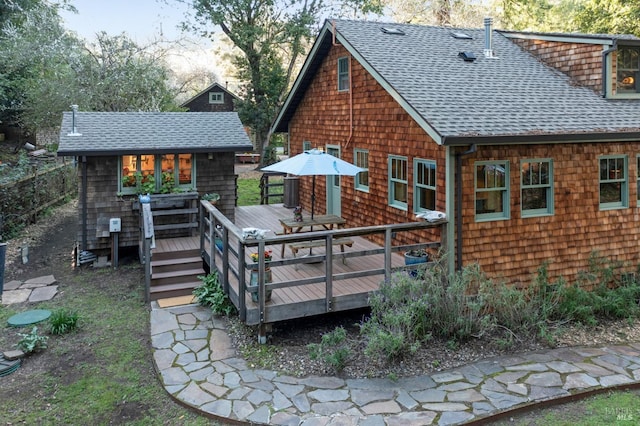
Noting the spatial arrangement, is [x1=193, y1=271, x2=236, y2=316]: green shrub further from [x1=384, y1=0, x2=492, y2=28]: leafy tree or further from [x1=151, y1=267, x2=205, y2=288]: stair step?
[x1=384, y1=0, x2=492, y2=28]: leafy tree

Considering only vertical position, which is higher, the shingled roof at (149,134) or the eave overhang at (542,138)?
the shingled roof at (149,134)

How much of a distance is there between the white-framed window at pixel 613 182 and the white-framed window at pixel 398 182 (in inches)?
132

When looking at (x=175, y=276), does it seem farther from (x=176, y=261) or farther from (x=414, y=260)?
(x=414, y=260)

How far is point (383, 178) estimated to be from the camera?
395 inches

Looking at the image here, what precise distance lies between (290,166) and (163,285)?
10.1 ft

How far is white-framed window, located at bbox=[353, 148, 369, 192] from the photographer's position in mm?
10852

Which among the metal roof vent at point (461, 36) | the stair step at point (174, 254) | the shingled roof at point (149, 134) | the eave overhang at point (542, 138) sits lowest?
the stair step at point (174, 254)

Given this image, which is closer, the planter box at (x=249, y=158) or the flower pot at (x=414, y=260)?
the flower pot at (x=414, y=260)

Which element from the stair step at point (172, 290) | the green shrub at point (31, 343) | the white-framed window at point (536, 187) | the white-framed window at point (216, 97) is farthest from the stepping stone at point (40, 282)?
the white-framed window at point (216, 97)

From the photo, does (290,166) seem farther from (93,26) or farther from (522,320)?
(93,26)

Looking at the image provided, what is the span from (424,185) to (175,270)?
4.72m

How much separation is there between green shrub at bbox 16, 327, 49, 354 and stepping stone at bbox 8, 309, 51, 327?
0.77 meters

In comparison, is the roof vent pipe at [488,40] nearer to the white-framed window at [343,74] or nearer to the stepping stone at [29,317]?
the white-framed window at [343,74]

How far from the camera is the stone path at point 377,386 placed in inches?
207
